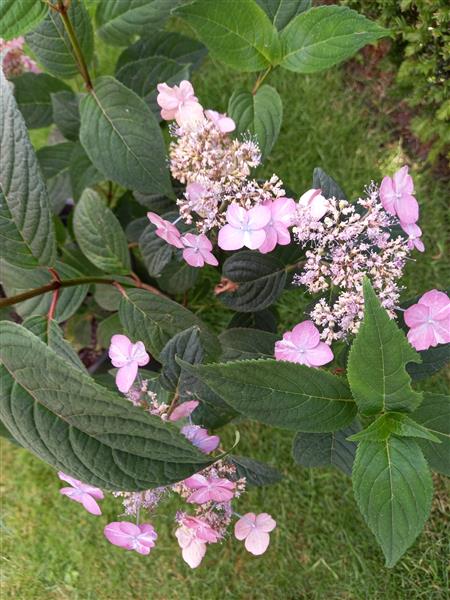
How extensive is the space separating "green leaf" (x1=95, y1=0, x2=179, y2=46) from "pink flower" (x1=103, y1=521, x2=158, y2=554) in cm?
104

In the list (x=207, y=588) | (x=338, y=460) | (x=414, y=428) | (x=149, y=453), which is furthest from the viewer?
(x=207, y=588)

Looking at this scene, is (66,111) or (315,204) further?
(66,111)

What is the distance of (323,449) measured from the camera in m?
1.16

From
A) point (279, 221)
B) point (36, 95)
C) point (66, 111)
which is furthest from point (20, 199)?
point (36, 95)

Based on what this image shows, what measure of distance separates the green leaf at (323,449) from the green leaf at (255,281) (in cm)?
26

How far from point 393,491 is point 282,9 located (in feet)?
2.96

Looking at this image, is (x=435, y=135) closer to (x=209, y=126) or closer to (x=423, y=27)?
(x=423, y=27)

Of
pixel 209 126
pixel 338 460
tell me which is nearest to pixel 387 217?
pixel 209 126

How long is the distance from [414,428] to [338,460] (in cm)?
31

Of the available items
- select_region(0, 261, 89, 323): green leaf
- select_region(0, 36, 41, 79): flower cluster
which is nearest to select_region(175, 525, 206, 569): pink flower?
select_region(0, 261, 89, 323): green leaf

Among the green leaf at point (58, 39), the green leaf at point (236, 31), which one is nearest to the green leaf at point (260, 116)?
the green leaf at point (236, 31)

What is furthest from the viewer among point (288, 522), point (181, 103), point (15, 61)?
point (288, 522)

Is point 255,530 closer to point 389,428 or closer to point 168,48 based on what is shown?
point 389,428

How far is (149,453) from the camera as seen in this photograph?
2.37ft
